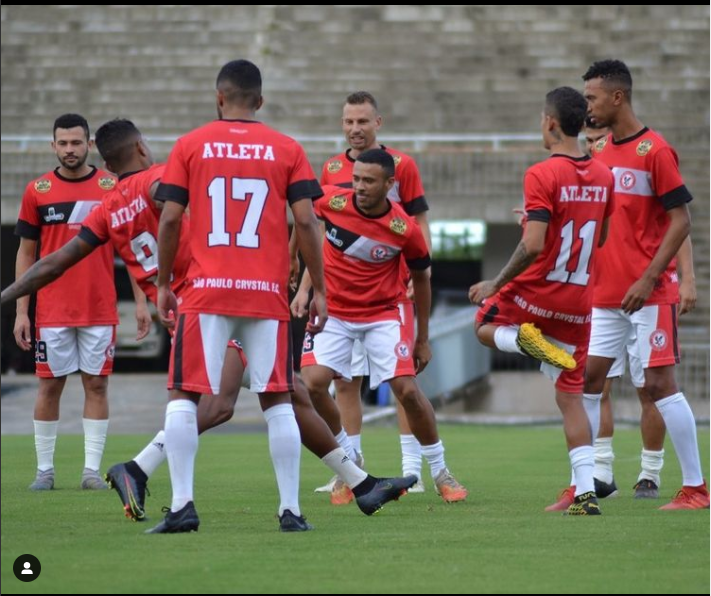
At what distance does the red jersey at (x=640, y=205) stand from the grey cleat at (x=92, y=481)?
3.66 m

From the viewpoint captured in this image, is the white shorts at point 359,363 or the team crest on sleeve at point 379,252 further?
the white shorts at point 359,363

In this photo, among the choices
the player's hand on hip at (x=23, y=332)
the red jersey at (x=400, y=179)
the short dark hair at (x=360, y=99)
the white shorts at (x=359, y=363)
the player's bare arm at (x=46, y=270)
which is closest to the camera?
the player's bare arm at (x=46, y=270)

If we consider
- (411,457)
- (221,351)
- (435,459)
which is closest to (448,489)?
(435,459)

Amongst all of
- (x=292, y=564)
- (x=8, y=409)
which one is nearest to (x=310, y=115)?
(x=8, y=409)

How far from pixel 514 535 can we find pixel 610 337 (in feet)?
7.45

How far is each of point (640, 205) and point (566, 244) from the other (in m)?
0.77

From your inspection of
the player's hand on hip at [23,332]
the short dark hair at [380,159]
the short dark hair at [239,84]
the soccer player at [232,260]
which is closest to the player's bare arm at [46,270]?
the soccer player at [232,260]

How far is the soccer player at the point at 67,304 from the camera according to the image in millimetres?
10531

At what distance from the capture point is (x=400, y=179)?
10.0 metres

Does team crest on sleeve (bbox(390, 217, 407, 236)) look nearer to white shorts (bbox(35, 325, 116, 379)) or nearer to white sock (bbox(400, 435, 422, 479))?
white sock (bbox(400, 435, 422, 479))

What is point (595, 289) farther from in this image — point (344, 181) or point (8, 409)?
point (8, 409)

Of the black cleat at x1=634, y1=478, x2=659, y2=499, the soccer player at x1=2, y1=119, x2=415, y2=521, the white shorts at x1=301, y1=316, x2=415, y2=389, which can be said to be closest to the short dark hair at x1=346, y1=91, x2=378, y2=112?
the white shorts at x1=301, y1=316, x2=415, y2=389

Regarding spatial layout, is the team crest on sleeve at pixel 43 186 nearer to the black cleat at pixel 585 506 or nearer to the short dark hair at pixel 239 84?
the short dark hair at pixel 239 84

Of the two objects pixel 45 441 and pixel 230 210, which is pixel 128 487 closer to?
pixel 230 210
